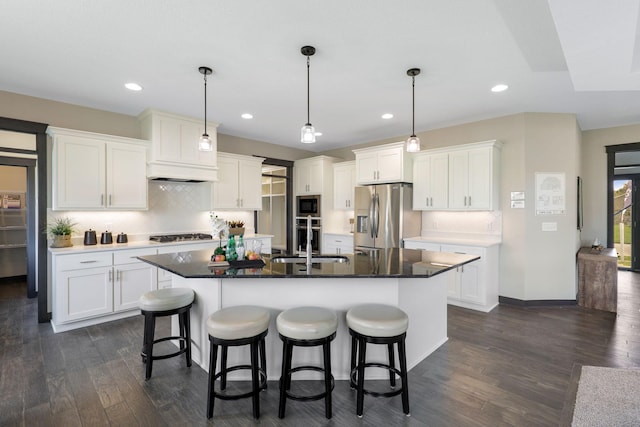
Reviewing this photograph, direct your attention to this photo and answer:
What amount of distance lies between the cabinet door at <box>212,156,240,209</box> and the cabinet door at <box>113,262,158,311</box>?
143cm

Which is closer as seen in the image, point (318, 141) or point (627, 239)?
point (318, 141)

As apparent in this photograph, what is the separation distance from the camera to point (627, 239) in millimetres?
6801

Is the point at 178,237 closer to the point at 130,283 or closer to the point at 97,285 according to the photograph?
the point at 130,283

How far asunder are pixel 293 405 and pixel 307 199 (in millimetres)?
4486

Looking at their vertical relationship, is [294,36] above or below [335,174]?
above

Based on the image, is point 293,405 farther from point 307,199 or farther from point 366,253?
point 307,199

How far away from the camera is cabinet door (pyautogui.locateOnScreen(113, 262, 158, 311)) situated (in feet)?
12.3

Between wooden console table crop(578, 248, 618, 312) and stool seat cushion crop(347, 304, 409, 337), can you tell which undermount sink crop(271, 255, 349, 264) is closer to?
stool seat cushion crop(347, 304, 409, 337)

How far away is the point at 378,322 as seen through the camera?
202 cm

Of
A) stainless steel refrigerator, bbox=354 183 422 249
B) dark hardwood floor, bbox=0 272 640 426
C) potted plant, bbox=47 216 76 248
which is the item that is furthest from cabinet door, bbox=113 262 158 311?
stainless steel refrigerator, bbox=354 183 422 249

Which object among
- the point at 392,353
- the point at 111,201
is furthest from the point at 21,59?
the point at 392,353

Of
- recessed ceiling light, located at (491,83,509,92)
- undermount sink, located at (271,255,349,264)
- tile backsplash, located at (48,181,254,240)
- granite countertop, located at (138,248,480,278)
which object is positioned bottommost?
undermount sink, located at (271,255,349,264)

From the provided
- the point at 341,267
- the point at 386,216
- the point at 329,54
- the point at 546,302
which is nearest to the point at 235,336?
the point at 341,267

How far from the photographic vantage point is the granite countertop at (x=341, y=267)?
2170 millimetres
